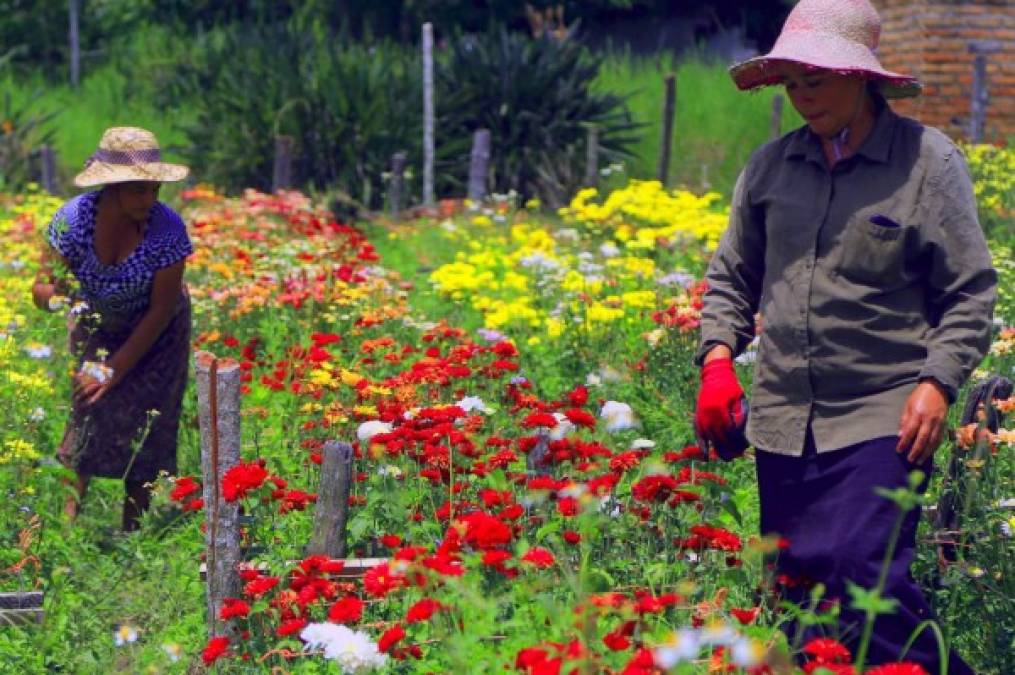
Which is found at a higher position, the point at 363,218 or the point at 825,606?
the point at 825,606

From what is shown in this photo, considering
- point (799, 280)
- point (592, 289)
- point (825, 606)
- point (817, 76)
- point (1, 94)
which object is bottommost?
point (1, 94)

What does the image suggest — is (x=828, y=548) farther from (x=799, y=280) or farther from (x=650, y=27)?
(x=650, y=27)

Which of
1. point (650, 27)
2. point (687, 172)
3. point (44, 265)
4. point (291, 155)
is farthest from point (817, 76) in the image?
point (650, 27)

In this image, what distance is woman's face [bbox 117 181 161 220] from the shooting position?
17.9 feet

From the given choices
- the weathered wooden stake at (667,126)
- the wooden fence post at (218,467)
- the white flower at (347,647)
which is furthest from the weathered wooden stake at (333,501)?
the weathered wooden stake at (667,126)

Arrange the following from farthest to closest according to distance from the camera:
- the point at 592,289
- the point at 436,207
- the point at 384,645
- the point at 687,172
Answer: the point at 687,172, the point at 436,207, the point at 592,289, the point at 384,645

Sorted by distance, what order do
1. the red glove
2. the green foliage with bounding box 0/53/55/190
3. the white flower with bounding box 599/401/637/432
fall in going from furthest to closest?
the green foliage with bounding box 0/53/55/190 → the white flower with bounding box 599/401/637/432 → the red glove

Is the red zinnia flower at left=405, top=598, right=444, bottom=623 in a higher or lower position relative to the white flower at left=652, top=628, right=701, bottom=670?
lower

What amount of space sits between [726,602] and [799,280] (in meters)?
0.94

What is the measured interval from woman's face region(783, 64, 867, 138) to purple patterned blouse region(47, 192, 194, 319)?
261cm

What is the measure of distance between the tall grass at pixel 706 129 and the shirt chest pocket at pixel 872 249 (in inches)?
474

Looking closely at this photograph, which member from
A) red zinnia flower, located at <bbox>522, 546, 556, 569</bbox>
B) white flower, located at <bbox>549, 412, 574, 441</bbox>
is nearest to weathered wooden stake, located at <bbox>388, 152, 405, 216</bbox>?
white flower, located at <bbox>549, 412, 574, 441</bbox>

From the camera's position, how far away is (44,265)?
5801 mm

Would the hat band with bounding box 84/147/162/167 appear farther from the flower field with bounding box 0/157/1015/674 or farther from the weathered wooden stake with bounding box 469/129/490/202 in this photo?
the weathered wooden stake with bounding box 469/129/490/202
